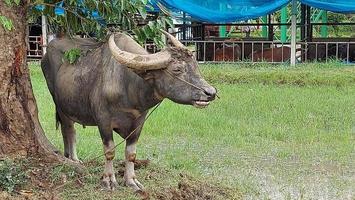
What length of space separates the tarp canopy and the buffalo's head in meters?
9.59

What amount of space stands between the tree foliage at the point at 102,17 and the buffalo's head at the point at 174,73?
0.60 m

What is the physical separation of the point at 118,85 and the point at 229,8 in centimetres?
985

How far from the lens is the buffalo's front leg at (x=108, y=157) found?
5.66 metres

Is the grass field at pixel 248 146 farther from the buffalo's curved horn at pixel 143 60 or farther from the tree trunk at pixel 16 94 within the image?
the buffalo's curved horn at pixel 143 60

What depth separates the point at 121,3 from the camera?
5625 millimetres

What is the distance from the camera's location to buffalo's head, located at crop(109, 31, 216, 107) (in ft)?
16.6

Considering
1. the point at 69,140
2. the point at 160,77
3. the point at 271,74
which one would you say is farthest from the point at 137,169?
the point at 271,74

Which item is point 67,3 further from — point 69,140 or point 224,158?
point 224,158

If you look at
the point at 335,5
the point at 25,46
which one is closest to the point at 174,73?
the point at 25,46

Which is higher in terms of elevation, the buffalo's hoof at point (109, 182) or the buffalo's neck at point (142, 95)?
the buffalo's neck at point (142, 95)

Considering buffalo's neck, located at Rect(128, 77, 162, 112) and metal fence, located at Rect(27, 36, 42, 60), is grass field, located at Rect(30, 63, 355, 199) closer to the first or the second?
buffalo's neck, located at Rect(128, 77, 162, 112)

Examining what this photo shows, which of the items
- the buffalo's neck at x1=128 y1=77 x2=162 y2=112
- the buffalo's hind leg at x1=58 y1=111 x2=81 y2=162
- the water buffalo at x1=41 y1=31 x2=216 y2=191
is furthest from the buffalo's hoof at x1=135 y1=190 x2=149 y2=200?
the buffalo's hind leg at x1=58 y1=111 x2=81 y2=162

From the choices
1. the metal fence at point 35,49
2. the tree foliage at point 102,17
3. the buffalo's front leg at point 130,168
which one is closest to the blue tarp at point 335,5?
the metal fence at point 35,49

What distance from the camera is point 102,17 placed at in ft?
19.9
